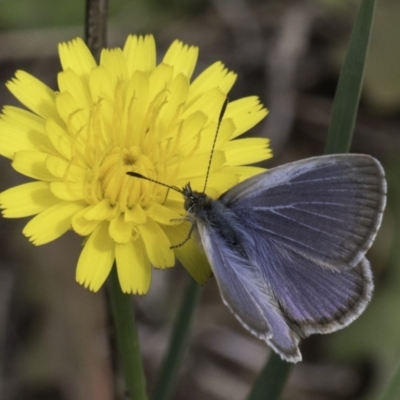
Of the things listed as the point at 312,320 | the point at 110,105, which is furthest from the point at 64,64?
the point at 312,320

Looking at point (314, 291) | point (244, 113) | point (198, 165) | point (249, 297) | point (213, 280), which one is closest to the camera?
point (249, 297)

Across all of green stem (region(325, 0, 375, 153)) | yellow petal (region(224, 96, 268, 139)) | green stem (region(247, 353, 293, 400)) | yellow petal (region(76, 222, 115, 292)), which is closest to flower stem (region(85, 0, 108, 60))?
yellow petal (region(224, 96, 268, 139))

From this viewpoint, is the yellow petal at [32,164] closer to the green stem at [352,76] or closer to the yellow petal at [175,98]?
the yellow petal at [175,98]

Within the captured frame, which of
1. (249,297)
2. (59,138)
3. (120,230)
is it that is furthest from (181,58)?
(249,297)

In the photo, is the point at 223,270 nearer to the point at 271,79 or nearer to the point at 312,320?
the point at 312,320

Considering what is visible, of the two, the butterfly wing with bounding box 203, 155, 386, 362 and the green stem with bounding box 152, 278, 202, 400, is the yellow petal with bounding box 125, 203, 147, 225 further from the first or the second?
the green stem with bounding box 152, 278, 202, 400

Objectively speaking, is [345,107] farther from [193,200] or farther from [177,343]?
[177,343]
